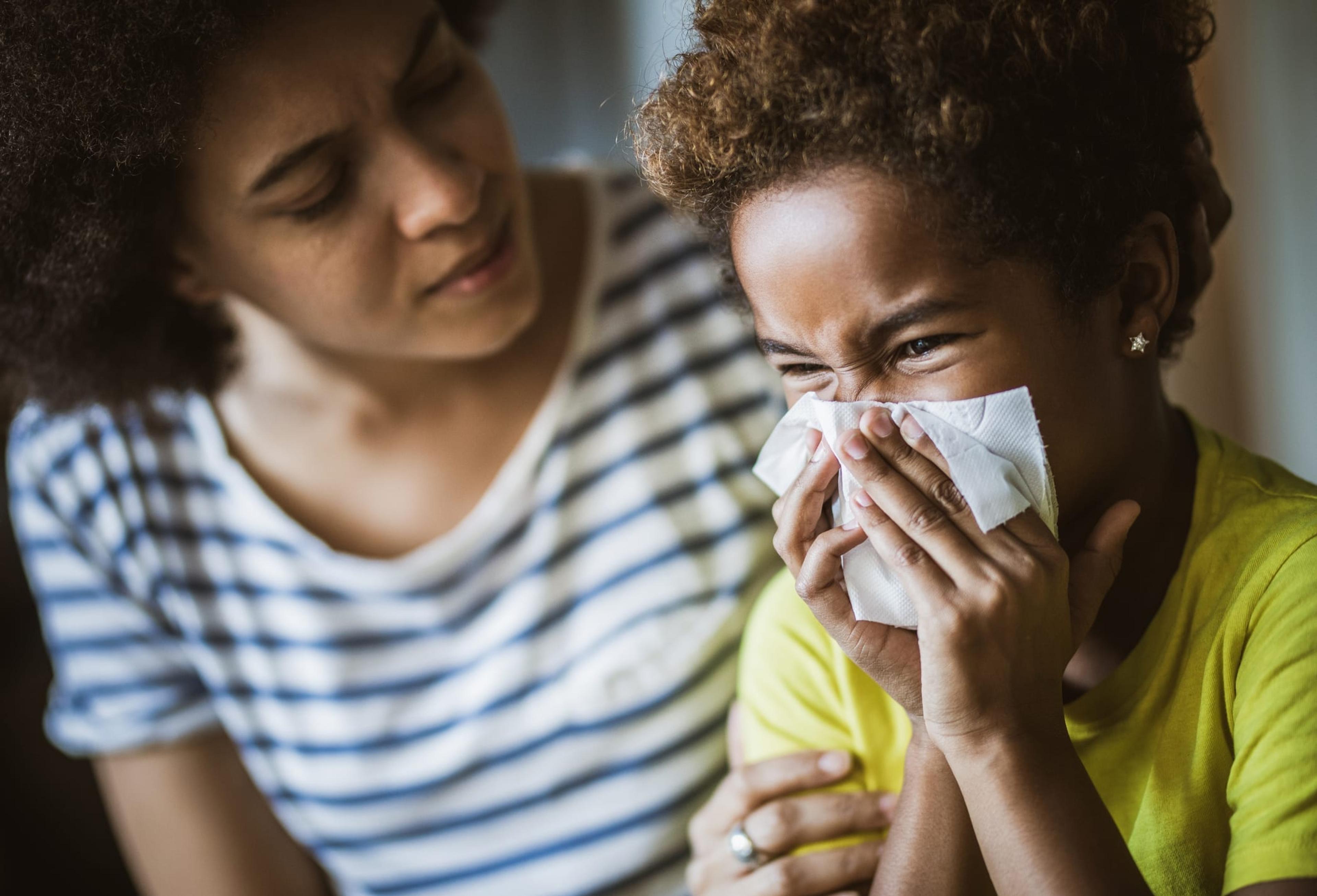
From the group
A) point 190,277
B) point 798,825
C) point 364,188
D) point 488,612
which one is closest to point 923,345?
point 798,825

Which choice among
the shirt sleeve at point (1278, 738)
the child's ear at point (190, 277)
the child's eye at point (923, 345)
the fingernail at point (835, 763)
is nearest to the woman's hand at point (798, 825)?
the fingernail at point (835, 763)

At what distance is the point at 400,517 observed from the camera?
165 centimetres

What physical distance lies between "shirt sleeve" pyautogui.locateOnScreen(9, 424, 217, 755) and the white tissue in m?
1.17

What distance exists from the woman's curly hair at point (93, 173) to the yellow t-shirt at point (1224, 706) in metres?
1.08

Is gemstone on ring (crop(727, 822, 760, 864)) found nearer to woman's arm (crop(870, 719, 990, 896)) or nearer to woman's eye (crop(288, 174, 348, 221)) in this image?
woman's arm (crop(870, 719, 990, 896))

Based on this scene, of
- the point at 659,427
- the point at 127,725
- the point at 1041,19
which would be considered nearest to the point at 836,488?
the point at 1041,19

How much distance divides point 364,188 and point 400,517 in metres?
0.54

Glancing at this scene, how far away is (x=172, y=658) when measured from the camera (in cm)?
172

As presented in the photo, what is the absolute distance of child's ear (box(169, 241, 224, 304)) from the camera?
1458 mm

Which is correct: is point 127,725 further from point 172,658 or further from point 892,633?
point 892,633

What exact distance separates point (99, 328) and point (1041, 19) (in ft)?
4.14

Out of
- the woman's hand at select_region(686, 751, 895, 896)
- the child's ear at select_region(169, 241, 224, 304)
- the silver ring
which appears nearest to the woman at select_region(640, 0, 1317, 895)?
the woman's hand at select_region(686, 751, 895, 896)

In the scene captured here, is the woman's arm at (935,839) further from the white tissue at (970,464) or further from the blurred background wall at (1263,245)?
the blurred background wall at (1263,245)

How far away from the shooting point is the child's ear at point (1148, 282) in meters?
1.00
